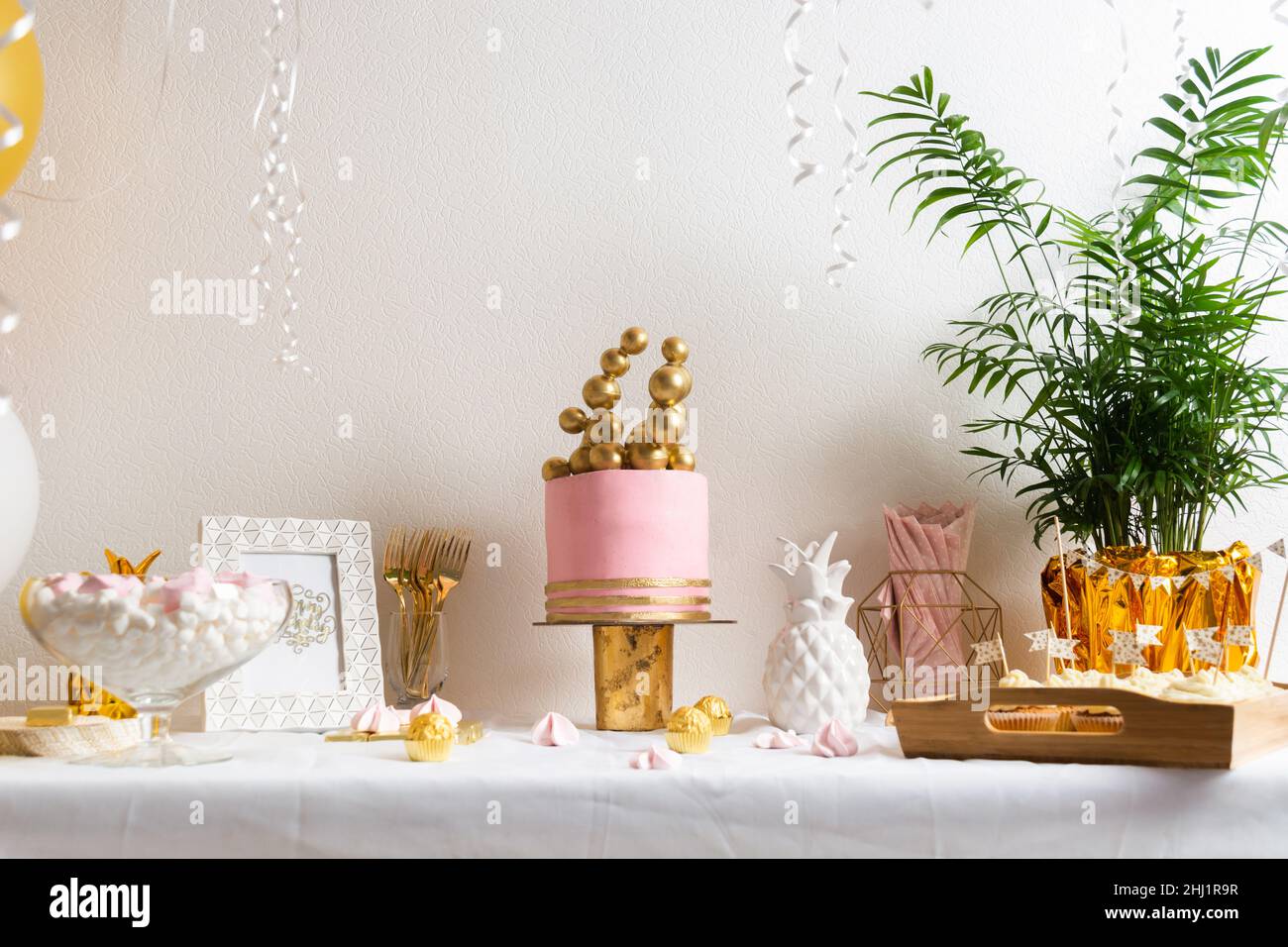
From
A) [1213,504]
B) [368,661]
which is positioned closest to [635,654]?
[368,661]

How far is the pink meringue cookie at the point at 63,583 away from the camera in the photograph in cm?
93

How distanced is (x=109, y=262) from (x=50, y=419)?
0.74 feet

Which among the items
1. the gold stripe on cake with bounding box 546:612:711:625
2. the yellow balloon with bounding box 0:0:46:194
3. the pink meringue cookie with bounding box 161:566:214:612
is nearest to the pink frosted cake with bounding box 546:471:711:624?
the gold stripe on cake with bounding box 546:612:711:625

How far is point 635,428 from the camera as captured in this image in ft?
4.28

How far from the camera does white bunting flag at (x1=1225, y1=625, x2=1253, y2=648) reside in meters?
1.05

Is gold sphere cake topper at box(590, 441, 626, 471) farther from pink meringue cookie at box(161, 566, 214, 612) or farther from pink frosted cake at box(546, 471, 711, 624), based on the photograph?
pink meringue cookie at box(161, 566, 214, 612)

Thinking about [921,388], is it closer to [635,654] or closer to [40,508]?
[635,654]

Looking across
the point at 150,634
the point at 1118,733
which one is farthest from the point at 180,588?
the point at 1118,733

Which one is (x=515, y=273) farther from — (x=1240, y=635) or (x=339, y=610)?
(x=1240, y=635)

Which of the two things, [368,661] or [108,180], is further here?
[108,180]

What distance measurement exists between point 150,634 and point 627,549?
50 centimetres

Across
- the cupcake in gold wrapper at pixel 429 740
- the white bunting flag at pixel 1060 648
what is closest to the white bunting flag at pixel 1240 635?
the white bunting flag at pixel 1060 648

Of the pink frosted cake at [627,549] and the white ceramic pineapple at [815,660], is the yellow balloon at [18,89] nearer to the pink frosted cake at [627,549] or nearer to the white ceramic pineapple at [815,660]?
the pink frosted cake at [627,549]

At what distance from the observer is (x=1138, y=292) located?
1.26 m
